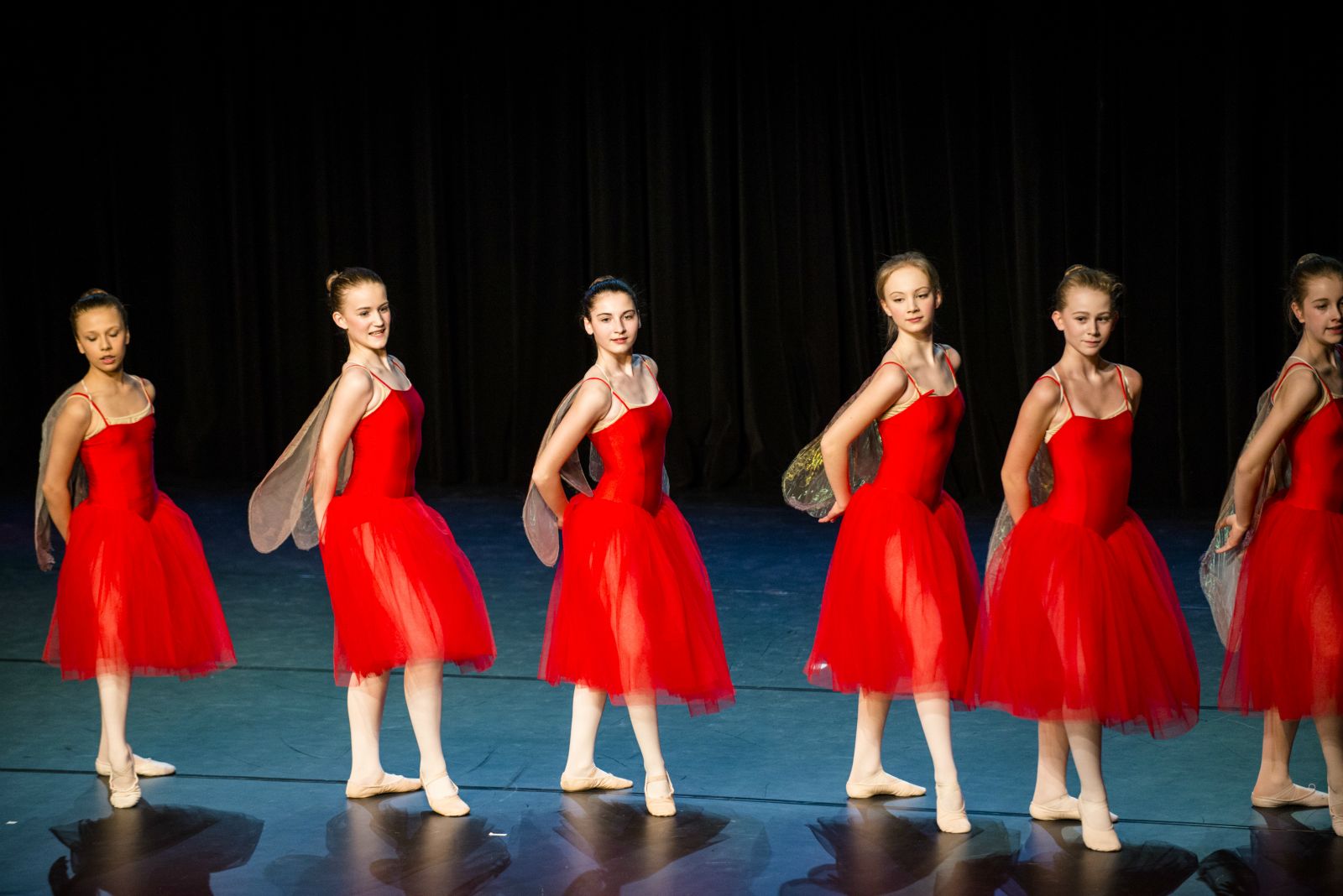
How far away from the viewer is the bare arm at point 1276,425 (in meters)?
3.24

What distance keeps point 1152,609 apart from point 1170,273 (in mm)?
4352

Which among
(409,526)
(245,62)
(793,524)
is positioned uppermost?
(245,62)

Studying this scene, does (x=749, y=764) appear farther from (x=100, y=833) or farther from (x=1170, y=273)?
(x=1170, y=273)

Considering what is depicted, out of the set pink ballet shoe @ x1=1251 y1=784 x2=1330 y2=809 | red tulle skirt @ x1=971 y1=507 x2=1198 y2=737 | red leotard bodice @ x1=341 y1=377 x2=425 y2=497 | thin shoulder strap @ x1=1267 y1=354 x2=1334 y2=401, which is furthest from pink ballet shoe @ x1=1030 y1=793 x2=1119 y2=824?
red leotard bodice @ x1=341 y1=377 x2=425 y2=497

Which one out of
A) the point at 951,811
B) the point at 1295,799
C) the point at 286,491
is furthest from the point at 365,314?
the point at 1295,799

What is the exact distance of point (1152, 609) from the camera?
3234 mm

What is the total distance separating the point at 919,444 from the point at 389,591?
49.3 inches

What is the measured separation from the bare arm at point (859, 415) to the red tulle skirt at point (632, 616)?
0.42m

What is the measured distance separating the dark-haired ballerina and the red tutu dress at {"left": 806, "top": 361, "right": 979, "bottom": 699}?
159 centimetres

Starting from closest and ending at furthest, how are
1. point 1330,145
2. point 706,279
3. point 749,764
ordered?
point 749,764 → point 1330,145 → point 706,279

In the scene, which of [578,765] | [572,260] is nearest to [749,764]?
[578,765]

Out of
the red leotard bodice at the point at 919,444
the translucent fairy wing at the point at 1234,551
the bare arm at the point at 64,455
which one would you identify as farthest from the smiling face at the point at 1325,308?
the bare arm at the point at 64,455

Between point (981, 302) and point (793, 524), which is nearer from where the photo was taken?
point (793, 524)

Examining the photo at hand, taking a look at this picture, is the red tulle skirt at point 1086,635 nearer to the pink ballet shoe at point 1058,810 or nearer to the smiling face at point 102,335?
the pink ballet shoe at point 1058,810
